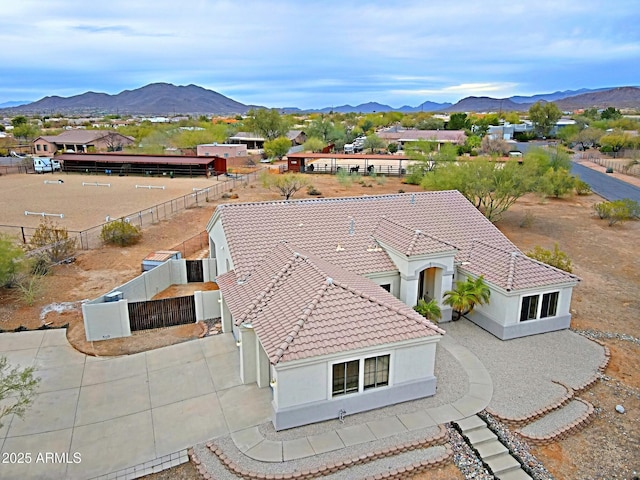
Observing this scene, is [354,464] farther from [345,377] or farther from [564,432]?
[564,432]

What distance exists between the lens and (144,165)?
216 feet

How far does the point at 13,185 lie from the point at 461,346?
58304 mm

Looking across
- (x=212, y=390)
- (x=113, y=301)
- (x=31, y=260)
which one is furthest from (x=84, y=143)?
(x=212, y=390)

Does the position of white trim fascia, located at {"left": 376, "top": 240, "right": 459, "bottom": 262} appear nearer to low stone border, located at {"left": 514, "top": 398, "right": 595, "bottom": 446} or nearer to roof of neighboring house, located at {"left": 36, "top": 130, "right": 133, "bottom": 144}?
low stone border, located at {"left": 514, "top": 398, "right": 595, "bottom": 446}

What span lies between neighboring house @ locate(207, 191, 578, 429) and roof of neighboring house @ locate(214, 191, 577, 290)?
0.05m

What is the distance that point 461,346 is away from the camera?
57.3 ft

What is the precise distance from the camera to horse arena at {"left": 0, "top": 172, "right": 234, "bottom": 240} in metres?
39.2

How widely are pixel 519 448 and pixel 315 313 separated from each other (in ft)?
21.6

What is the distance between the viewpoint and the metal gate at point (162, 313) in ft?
61.2

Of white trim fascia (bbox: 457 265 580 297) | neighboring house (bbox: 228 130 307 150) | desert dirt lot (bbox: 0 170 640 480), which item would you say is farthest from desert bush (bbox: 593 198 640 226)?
neighboring house (bbox: 228 130 307 150)

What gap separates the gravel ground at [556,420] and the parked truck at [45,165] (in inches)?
2843

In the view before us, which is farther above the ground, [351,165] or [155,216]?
[351,165]

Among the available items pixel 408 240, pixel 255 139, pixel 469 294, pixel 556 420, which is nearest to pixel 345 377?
pixel 556 420

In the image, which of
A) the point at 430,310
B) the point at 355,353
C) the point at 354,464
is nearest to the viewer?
the point at 354,464
